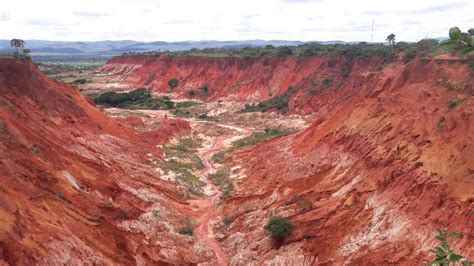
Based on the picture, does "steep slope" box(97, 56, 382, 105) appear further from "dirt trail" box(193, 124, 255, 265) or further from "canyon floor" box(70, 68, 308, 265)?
"dirt trail" box(193, 124, 255, 265)

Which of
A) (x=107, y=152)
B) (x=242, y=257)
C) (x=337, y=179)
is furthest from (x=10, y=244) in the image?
(x=107, y=152)

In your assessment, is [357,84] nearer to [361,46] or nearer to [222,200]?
[361,46]

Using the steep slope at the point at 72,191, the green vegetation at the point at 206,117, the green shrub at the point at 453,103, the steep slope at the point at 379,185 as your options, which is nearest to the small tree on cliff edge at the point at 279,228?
the steep slope at the point at 379,185

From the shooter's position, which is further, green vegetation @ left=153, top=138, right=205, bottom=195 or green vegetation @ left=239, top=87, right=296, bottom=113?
green vegetation @ left=239, top=87, right=296, bottom=113

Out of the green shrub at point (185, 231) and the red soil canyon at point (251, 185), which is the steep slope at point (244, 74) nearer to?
the red soil canyon at point (251, 185)

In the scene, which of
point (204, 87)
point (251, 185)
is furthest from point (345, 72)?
point (251, 185)

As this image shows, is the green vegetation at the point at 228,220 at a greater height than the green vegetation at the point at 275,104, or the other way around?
the green vegetation at the point at 275,104

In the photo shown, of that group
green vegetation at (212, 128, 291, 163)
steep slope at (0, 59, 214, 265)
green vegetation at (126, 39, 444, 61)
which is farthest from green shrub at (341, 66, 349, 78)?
steep slope at (0, 59, 214, 265)
